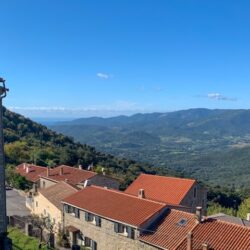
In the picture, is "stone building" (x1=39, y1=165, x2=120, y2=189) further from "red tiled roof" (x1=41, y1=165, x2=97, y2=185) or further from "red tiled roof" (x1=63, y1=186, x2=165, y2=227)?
"red tiled roof" (x1=63, y1=186, x2=165, y2=227)

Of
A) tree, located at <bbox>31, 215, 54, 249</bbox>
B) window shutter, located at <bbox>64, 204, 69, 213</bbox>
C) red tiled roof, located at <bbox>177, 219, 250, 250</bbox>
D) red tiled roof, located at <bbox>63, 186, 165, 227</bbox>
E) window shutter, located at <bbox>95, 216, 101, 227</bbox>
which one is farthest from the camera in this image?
window shutter, located at <bbox>64, 204, 69, 213</bbox>

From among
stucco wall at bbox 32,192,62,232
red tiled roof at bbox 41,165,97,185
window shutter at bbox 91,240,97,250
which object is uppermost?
red tiled roof at bbox 41,165,97,185

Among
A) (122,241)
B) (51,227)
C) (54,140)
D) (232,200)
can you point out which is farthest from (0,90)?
(54,140)

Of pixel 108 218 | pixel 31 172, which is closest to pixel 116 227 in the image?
pixel 108 218

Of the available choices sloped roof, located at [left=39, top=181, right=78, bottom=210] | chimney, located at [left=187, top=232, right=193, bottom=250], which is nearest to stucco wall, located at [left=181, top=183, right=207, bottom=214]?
sloped roof, located at [left=39, top=181, right=78, bottom=210]

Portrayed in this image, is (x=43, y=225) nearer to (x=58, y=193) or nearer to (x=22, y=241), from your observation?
(x=22, y=241)

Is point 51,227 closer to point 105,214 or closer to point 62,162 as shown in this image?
point 105,214
